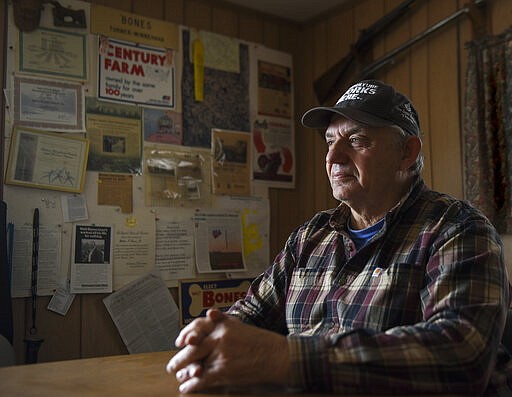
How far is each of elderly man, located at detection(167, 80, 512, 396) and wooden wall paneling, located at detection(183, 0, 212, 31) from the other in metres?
1.27

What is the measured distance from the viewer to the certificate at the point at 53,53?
2.13m

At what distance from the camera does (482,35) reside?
2.02 metres

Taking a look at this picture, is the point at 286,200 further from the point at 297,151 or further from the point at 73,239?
the point at 73,239

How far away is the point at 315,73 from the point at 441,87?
794mm

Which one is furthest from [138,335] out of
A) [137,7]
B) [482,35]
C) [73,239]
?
[482,35]

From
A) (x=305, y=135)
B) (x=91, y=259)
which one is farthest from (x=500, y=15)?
(x=91, y=259)

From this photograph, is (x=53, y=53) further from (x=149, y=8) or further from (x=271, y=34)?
(x=271, y=34)

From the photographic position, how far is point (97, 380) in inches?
39.7

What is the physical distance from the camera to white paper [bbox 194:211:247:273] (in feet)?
8.19

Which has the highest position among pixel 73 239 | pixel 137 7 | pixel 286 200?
pixel 137 7

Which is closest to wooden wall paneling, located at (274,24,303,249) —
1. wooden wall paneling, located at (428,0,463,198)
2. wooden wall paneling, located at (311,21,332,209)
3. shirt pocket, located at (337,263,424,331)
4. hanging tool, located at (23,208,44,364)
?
wooden wall paneling, located at (311,21,332,209)

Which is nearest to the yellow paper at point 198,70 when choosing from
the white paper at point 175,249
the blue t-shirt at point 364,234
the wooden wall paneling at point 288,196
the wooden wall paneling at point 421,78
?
the wooden wall paneling at point 288,196

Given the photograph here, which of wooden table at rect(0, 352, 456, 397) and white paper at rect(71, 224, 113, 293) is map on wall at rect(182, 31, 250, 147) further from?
wooden table at rect(0, 352, 456, 397)

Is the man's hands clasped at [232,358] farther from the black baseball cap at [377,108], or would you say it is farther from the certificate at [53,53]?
Result: the certificate at [53,53]
